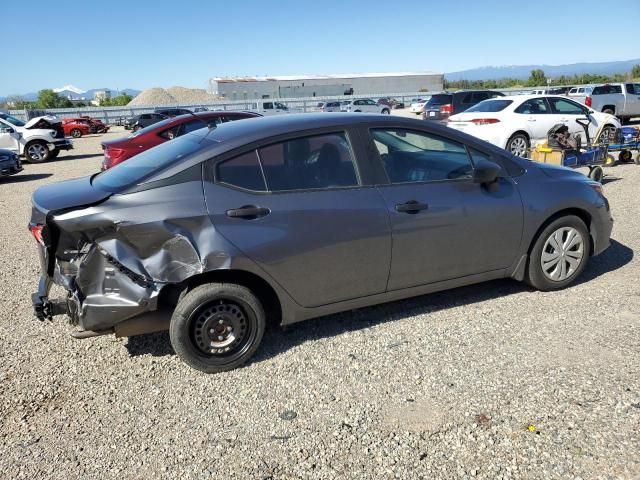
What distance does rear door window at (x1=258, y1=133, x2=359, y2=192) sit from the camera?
→ 361 centimetres

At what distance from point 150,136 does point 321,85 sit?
7477 cm

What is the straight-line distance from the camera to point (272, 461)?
108 inches

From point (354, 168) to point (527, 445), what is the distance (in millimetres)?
2137

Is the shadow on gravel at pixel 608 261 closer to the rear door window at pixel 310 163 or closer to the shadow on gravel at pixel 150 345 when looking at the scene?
the rear door window at pixel 310 163

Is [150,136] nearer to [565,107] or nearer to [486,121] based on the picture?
[486,121]

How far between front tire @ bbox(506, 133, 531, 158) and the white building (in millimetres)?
66060

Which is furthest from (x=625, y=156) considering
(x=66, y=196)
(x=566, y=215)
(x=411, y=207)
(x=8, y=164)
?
(x=8, y=164)

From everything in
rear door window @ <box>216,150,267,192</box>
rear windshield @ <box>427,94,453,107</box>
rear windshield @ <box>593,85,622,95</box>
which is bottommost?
rear door window @ <box>216,150,267,192</box>

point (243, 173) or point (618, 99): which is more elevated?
point (618, 99)

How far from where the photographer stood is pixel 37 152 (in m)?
18.1

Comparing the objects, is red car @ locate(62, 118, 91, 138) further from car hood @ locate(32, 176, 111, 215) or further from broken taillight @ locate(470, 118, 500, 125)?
car hood @ locate(32, 176, 111, 215)

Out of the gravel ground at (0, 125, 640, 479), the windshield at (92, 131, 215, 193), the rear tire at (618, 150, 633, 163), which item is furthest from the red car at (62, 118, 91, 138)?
the windshield at (92, 131, 215, 193)

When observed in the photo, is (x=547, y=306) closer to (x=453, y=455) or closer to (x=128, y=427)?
(x=453, y=455)

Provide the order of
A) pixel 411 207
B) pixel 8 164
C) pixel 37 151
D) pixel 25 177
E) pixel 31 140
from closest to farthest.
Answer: pixel 411 207, pixel 8 164, pixel 25 177, pixel 31 140, pixel 37 151
